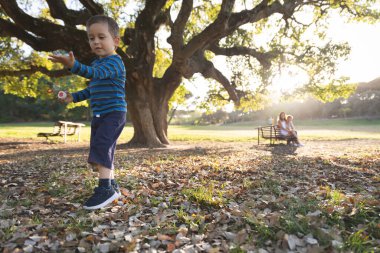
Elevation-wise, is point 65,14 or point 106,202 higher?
point 65,14

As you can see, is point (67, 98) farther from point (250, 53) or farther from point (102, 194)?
point (250, 53)

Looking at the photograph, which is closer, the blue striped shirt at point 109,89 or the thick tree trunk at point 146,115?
the blue striped shirt at point 109,89

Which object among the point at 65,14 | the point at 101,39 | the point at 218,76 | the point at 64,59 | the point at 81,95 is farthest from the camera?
the point at 218,76

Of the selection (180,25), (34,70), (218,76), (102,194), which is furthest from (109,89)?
(34,70)

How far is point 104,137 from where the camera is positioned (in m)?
3.76

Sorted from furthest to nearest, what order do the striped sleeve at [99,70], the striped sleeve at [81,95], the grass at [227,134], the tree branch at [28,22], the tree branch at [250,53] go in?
the grass at [227,134] < the tree branch at [250,53] < the tree branch at [28,22] < the striped sleeve at [81,95] < the striped sleeve at [99,70]

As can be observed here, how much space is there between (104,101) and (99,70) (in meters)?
0.44

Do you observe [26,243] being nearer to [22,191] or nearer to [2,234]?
[2,234]

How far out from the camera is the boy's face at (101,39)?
11.9 feet

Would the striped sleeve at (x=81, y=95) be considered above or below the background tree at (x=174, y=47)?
below

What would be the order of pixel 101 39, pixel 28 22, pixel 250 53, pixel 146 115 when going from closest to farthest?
pixel 101 39, pixel 28 22, pixel 146 115, pixel 250 53

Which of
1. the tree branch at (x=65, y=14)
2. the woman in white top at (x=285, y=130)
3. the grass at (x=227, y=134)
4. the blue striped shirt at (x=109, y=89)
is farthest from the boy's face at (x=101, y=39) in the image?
the grass at (x=227, y=134)

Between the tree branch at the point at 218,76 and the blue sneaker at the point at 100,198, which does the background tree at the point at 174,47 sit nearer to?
the tree branch at the point at 218,76

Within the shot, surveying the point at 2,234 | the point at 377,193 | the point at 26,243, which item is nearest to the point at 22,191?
the point at 2,234
